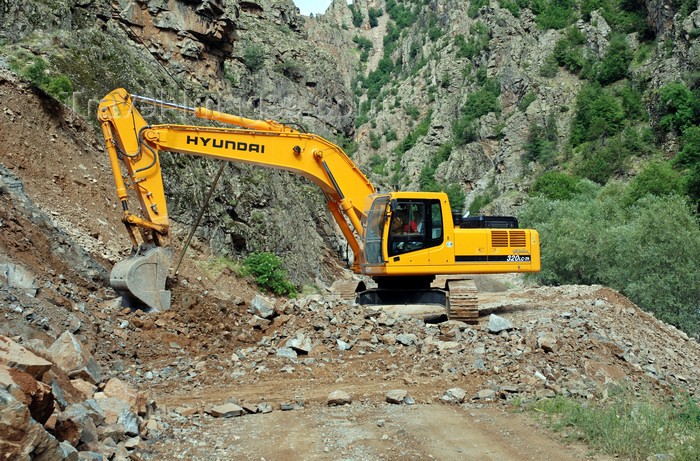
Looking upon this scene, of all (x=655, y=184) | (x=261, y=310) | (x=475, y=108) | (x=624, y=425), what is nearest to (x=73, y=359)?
(x=261, y=310)

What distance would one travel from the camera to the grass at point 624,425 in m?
5.38

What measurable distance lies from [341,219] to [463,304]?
3.35 meters

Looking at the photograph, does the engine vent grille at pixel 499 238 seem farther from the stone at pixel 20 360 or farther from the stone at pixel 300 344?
the stone at pixel 20 360

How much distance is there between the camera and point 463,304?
12070 mm

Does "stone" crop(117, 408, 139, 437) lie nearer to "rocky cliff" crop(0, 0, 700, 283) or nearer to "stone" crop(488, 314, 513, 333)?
"stone" crop(488, 314, 513, 333)

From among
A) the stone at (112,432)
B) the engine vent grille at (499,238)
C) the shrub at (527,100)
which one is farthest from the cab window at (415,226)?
the shrub at (527,100)

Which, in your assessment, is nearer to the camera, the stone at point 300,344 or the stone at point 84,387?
the stone at point 84,387

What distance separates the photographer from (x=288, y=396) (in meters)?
7.62

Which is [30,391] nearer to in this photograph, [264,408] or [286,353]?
[264,408]

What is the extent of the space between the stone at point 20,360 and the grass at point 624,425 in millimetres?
5084

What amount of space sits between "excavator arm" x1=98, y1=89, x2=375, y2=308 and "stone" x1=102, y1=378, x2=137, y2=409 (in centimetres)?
389

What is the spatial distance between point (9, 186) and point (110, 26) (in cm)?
1435

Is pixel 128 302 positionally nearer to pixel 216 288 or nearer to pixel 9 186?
pixel 9 186

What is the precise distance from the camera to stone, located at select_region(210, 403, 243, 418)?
6.63 metres
